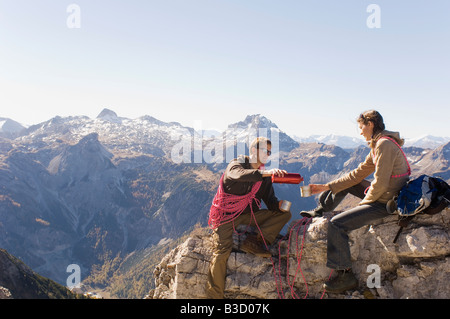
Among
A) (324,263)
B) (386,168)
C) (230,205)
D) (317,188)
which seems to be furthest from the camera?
(230,205)

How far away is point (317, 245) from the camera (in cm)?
1156

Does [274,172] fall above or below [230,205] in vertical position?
above

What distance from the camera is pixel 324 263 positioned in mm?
11492

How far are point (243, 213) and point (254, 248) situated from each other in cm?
163

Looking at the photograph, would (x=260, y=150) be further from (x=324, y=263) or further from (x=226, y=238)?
(x=324, y=263)

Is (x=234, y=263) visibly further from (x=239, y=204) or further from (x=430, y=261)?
(x=430, y=261)

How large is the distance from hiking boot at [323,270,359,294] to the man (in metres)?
2.60

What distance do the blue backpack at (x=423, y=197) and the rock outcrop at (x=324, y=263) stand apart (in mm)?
1088

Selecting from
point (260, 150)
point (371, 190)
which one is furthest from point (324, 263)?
point (260, 150)

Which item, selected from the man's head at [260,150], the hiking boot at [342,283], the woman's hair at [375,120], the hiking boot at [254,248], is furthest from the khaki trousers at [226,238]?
the woman's hair at [375,120]

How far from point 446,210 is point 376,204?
99.5 inches

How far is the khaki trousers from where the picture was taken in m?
11.5

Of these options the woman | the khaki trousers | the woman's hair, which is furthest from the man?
the woman's hair
